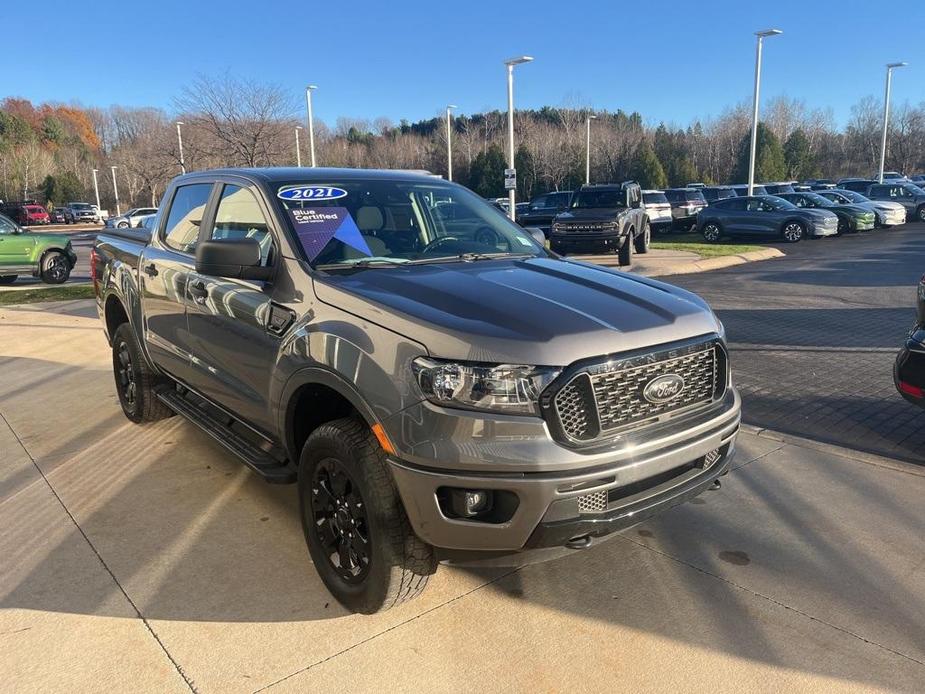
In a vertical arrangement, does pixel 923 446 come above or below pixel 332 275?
below

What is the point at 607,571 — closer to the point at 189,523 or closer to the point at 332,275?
the point at 332,275

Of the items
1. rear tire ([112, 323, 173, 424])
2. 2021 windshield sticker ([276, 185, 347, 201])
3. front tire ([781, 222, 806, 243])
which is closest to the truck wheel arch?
2021 windshield sticker ([276, 185, 347, 201])

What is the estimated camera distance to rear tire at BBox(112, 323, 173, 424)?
5289 mm

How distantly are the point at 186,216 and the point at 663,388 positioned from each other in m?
3.34

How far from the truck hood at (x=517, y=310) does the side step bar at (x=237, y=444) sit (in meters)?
0.95

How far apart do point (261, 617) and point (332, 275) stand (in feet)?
5.02

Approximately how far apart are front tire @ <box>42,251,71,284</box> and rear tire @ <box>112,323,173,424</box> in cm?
1263

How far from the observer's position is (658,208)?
2728 cm

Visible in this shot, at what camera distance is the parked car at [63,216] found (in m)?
58.6

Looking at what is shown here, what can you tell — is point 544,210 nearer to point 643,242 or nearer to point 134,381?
point 643,242

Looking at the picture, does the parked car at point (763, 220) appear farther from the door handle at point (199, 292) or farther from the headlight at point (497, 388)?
the headlight at point (497, 388)

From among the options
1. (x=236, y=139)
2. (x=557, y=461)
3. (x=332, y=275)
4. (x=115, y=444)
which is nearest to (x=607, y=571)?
(x=557, y=461)

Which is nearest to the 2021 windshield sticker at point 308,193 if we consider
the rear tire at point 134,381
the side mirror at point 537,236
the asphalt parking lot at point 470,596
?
the side mirror at point 537,236

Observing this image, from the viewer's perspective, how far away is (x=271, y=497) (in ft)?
14.0
